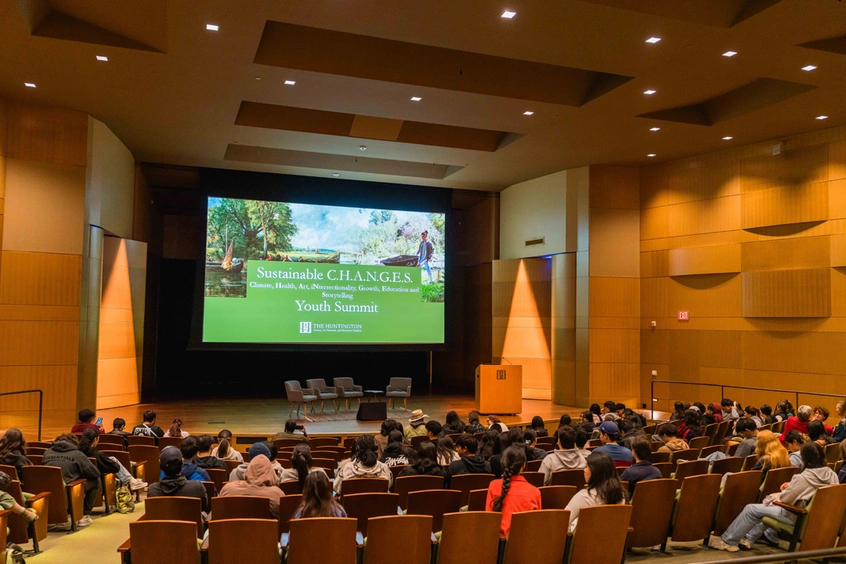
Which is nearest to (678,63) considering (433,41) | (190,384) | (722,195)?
(433,41)

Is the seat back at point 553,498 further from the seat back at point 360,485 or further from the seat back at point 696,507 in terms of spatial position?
the seat back at point 360,485

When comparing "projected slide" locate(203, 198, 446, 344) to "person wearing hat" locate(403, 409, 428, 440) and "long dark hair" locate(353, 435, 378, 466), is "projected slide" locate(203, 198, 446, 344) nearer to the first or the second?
"person wearing hat" locate(403, 409, 428, 440)

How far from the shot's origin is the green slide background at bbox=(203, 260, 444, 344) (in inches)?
550

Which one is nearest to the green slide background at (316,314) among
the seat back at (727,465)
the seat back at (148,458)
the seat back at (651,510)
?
the seat back at (148,458)

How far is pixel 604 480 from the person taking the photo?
12.5 feet

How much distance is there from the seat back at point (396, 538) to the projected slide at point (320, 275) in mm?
11169

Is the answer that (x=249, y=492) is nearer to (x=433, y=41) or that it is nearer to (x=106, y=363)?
(x=433, y=41)

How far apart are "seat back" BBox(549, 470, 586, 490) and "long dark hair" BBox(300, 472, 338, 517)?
214 centimetres

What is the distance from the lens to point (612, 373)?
1428 centimetres

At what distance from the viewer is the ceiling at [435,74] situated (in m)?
7.82

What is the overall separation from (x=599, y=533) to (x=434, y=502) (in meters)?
1.13

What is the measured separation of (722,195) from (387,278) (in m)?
7.47

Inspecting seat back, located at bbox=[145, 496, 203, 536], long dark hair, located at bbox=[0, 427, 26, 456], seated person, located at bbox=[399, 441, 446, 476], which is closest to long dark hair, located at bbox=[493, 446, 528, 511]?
seated person, located at bbox=[399, 441, 446, 476]

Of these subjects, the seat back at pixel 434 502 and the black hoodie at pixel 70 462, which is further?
the black hoodie at pixel 70 462
